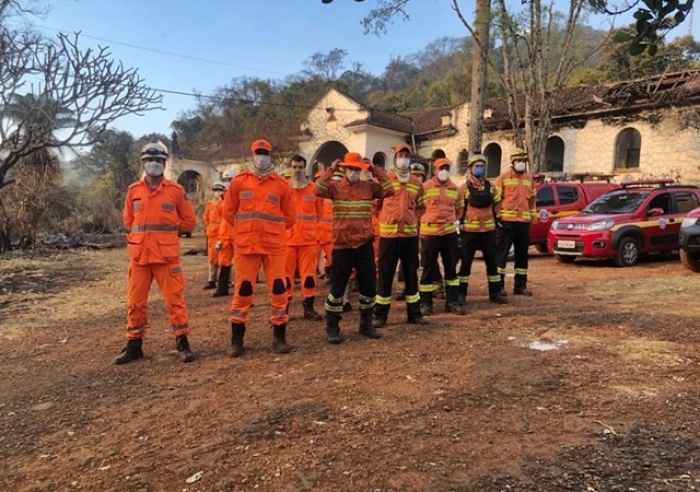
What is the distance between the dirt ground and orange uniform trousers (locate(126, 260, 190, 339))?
36 cm

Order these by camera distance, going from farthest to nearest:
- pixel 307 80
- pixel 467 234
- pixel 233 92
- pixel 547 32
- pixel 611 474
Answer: pixel 233 92
pixel 307 80
pixel 547 32
pixel 467 234
pixel 611 474

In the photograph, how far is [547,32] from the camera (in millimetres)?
16625

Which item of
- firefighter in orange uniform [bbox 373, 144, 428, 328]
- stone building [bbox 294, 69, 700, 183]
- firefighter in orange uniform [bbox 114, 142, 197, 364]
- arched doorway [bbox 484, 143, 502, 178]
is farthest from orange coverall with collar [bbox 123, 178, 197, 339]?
arched doorway [bbox 484, 143, 502, 178]

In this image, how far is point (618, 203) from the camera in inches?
425

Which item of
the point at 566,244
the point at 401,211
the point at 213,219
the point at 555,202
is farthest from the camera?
the point at 555,202

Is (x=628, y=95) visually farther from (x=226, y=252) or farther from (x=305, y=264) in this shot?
(x=305, y=264)

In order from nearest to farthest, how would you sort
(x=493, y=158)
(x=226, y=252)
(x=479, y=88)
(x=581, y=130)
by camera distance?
(x=226, y=252) < (x=479, y=88) < (x=581, y=130) < (x=493, y=158)

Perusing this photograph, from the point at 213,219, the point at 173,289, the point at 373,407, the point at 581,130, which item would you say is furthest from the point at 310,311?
the point at 581,130

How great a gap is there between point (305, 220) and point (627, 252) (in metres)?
7.50

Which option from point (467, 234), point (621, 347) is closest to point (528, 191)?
point (467, 234)

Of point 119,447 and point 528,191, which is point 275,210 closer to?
point 119,447

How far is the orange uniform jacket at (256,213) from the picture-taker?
4.80 meters

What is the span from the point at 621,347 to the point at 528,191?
3078 millimetres

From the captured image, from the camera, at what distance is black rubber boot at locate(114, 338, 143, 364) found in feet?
15.4
